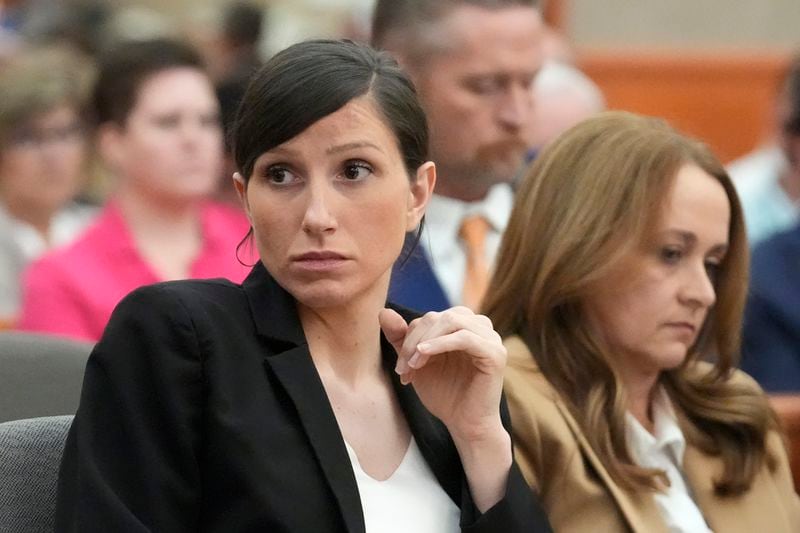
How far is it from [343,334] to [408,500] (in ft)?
0.76

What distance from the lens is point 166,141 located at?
4.10 m

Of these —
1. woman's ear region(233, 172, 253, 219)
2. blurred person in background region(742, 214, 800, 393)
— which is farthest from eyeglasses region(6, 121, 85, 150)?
woman's ear region(233, 172, 253, 219)

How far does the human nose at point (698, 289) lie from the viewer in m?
2.51

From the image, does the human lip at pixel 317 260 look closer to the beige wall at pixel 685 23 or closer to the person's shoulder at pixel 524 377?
the person's shoulder at pixel 524 377

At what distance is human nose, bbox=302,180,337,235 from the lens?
191 cm

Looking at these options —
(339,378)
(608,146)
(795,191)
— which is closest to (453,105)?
(608,146)

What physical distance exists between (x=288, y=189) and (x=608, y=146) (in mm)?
750

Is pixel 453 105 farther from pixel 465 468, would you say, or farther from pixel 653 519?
pixel 465 468

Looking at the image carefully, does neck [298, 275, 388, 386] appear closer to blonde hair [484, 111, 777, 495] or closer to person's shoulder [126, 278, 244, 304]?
person's shoulder [126, 278, 244, 304]

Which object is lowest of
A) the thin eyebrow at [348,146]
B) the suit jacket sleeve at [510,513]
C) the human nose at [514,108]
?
the suit jacket sleeve at [510,513]

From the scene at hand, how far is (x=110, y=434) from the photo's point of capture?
181 cm

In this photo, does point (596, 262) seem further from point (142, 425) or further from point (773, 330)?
point (773, 330)

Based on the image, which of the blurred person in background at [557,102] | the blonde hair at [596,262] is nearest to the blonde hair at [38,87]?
the blurred person in background at [557,102]

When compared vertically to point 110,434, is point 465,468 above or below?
below
